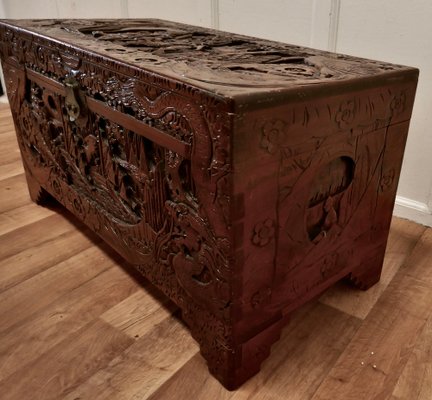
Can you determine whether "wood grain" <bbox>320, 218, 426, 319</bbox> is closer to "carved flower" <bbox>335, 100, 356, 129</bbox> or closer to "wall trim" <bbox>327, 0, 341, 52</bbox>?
"carved flower" <bbox>335, 100, 356, 129</bbox>

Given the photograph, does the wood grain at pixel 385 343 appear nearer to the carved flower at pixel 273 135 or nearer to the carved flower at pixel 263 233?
→ the carved flower at pixel 263 233

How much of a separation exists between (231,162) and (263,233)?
17cm

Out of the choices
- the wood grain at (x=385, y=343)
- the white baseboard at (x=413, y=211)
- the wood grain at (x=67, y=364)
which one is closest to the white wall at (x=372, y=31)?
the white baseboard at (x=413, y=211)

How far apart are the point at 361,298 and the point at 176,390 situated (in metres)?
0.53

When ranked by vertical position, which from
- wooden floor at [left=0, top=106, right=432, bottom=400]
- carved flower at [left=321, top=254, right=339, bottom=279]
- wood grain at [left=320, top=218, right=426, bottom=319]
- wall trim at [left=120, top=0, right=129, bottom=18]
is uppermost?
wall trim at [left=120, top=0, right=129, bottom=18]

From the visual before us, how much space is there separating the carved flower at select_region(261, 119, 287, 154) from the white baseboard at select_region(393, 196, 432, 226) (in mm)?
912

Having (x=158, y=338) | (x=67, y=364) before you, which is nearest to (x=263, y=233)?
(x=158, y=338)

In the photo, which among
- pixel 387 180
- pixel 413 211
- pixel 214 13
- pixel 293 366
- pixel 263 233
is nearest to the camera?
pixel 263 233

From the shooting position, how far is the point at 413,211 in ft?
4.82

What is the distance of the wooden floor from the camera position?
0.88 metres

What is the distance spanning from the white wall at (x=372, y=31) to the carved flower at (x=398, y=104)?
44 centimetres

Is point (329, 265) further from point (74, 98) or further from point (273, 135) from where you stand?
point (74, 98)

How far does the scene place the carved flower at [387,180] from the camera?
1019 mm

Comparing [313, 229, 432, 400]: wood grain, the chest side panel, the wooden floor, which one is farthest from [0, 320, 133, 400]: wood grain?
[313, 229, 432, 400]: wood grain
